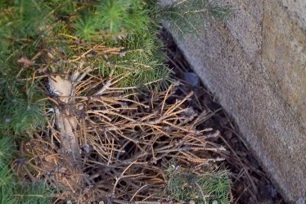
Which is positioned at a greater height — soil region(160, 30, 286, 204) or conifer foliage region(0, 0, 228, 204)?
conifer foliage region(0, 0, 228, 204)

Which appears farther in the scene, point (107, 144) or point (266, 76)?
point (266, 76)

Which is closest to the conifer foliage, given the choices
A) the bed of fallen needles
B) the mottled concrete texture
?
the bed of fallen needles

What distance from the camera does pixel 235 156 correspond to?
2.46 meters

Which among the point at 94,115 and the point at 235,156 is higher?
the point at 94,115

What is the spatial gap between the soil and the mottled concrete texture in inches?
1.6

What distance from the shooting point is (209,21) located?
2.40m

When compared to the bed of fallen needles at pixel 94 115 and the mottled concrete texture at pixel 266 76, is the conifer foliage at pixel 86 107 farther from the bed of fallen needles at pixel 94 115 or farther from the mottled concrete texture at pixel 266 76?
the mottled concrete texture at pixel 266 76

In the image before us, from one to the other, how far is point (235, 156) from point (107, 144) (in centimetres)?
55

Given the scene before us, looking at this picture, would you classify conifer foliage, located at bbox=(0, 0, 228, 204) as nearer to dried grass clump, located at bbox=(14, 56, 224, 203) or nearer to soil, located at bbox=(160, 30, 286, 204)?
dried grass clump, located at bbox=(14, 56, 224, 203)

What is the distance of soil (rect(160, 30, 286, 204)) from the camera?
2398mm

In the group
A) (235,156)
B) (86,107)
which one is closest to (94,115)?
(86,107)

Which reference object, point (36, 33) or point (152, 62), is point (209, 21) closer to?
point (152, 62)

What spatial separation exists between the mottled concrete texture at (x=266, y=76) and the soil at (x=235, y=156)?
39 mm

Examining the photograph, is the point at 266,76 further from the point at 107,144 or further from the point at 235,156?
the point at 107,144
